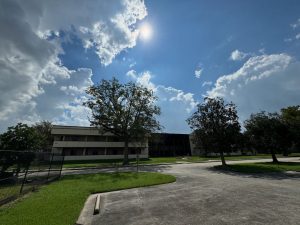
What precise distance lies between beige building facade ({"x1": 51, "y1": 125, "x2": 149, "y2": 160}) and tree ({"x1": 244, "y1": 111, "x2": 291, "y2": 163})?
27098mm

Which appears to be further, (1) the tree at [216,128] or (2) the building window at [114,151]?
(2) the building window at [114,151]

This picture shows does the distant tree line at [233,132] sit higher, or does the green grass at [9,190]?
the distant tree line at [233,132]

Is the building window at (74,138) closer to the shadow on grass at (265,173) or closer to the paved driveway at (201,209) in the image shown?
the shadow on grass at (265,173)

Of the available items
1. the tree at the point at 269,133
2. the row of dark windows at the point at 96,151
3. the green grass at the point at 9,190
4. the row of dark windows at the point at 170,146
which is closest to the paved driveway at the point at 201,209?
the green grass at the point at 9,190

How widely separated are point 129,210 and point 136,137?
31.1 meters

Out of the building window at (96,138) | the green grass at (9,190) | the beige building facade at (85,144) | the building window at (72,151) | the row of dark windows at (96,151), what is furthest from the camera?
the building window at (96,138)

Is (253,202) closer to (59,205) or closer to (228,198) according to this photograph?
(228,198)

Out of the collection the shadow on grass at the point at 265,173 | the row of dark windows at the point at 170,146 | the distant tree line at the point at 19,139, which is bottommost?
the shadow on grass at the point at 265,173

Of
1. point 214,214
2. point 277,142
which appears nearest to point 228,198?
point 214,214

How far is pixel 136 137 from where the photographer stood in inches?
1543

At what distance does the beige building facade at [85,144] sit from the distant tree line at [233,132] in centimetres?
2440

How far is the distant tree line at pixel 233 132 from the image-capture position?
2730 centimetres

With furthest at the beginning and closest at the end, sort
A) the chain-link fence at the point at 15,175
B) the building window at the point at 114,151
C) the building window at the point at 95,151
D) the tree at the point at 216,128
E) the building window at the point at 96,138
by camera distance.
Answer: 1. the building window at the point at 114,151
2. the building window at the point at 96,138
3. the building window at the point at 95,151
4. the tree at the point at 216,128
5. the chain-link fence at the point at 15,175

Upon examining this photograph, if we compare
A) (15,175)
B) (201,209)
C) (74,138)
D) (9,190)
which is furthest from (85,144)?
(201,209)
